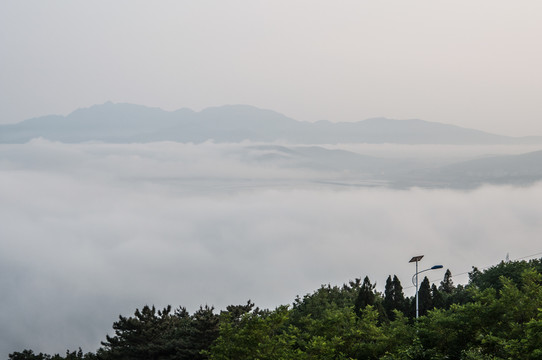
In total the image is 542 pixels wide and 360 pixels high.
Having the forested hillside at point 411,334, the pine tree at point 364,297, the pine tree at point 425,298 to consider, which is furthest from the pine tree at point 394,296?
the forested hillside at point 411,334

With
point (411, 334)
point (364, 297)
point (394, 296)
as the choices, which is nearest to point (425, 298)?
point (394, 296)

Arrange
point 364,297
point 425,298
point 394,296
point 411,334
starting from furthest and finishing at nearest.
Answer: point 394,296
point 425,298
point 364,297
point 411,334

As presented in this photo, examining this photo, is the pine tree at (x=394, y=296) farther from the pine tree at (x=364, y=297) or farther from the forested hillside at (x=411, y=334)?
the forested hillside at (x=411, y=334)

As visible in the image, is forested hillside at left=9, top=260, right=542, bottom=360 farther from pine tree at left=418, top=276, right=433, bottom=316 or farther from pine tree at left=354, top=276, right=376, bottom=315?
pine tree at left=418, top=276, right=433, bottom=316

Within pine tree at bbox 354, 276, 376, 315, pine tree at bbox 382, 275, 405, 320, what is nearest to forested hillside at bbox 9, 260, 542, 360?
pine tree at bbox 354, 276, 376, 315

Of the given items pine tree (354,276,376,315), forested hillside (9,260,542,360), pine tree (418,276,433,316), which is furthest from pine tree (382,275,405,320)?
forested hillside (9,260,542,360)

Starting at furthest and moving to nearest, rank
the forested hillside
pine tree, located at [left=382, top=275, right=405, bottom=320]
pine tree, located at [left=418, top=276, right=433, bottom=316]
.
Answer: pine tree, located at [left=382, top=275, right=405, bottom=320] < pine tree, located at [left=418, top=276, right=433, bottom=316] < the forested hillside

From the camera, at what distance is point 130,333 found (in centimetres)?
5253

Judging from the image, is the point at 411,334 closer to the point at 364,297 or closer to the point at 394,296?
the point at 364,297

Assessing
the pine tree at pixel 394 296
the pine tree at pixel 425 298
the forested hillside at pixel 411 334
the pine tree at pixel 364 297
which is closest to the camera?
the forested hillside at pixel 411 334

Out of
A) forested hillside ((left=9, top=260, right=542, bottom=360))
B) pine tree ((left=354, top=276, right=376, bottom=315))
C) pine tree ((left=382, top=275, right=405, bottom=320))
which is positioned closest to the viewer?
forested hillside ((left=9, top=260, right=542, bottom=360))

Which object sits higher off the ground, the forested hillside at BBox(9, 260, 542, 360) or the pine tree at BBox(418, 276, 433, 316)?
the pine tree at BBox(418, 276, 433, 316)

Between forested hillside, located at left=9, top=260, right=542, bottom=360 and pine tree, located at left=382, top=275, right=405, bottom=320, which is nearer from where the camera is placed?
forested hillside, located at left=9, top=260, right=542, bottom=360

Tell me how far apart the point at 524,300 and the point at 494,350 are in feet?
9.06
